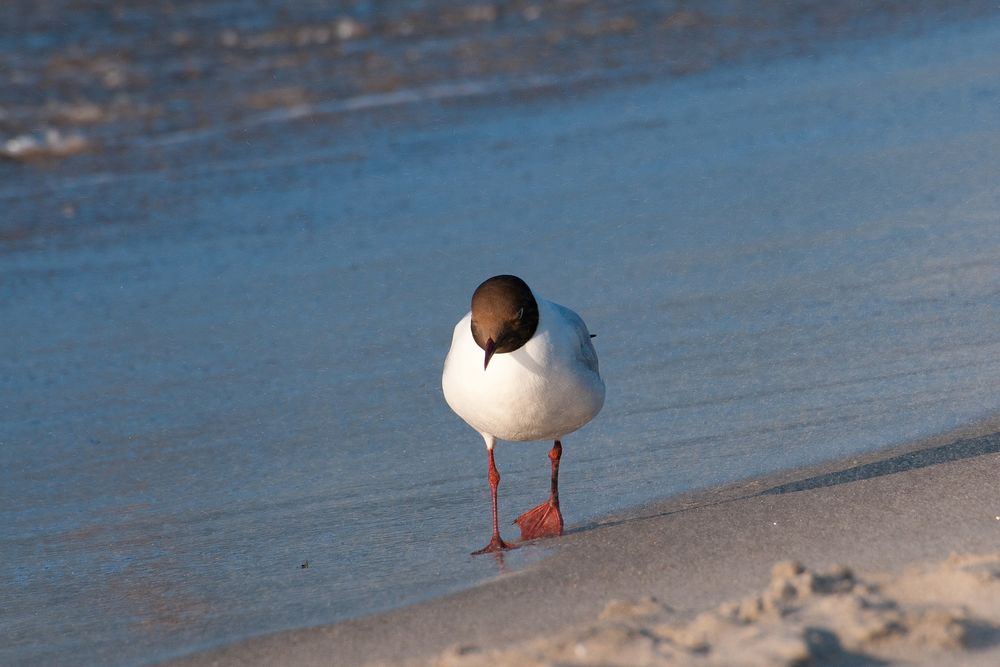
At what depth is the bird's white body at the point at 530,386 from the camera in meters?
4.35

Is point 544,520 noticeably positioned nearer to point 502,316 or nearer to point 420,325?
point 502,316

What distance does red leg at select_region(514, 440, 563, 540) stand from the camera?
4336mm

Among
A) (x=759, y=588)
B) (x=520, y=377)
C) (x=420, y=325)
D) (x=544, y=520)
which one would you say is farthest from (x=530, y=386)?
(x=420, y=325)

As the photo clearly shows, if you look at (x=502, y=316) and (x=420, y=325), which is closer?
(x=502, y=316)

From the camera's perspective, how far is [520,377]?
435cm

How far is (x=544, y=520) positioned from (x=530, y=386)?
0.43m

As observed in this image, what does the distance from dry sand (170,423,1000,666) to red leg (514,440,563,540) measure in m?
0.14

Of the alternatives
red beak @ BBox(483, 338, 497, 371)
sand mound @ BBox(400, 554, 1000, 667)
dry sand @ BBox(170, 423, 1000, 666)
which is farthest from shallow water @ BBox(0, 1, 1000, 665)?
sand mound @ BBox(400, 554, 1000, 667)

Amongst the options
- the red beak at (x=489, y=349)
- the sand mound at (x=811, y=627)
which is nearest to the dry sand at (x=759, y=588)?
the sand mound at (x=811, y=627)

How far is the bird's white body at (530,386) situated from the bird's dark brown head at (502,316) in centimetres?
4

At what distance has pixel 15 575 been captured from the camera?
14.1ft

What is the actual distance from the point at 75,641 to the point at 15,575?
591 mm

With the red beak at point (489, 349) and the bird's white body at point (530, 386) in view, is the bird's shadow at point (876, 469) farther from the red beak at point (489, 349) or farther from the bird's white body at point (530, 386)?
the red beak at point (489, 349)

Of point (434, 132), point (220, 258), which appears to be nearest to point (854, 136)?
point (434, 132)
